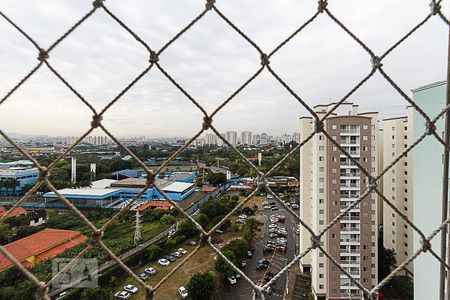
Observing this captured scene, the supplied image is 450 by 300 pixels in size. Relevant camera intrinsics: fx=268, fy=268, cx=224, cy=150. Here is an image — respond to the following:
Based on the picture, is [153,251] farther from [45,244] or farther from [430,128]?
[430,128]

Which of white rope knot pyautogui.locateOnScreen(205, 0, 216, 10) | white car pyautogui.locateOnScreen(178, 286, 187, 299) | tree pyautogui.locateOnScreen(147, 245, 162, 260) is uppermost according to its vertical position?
white rope knot pyautogui.locateOnScreen(205, 0, 216, 10)

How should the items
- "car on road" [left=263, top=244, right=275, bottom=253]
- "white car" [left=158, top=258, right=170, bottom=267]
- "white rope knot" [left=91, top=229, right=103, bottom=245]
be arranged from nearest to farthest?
1. "white rope knot" [left=91, top=229, right=103, bottom=245]
2. "white car" [left=158, top=258, right=170, bottom=267]
3. "car on road" [left=263, top=244, right=275, bottom=253]

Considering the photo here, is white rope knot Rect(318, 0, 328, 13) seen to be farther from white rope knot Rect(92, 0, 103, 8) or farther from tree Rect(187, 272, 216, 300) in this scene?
tree Rect(187, 272, 216, 300)

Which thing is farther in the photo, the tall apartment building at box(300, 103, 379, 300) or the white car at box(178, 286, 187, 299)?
the tall apartment building at box(300, 103, 379, 300)

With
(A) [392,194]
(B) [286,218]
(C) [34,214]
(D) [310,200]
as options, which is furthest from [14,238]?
→ (A) [392,194]

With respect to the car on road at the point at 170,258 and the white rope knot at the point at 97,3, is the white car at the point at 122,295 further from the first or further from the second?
the white rope knot at the point at 97,3

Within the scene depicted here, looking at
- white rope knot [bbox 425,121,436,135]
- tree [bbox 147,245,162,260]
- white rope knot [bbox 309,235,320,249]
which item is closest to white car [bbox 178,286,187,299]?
tree [bbox 147,245,162,260]

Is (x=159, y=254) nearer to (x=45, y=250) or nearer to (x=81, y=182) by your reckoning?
(x=45, y=250)
